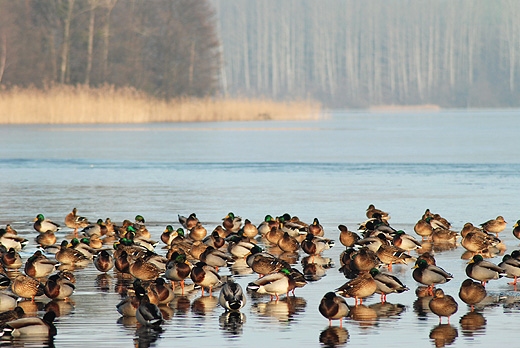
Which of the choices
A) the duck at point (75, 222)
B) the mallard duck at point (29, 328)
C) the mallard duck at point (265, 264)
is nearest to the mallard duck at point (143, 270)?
the mallard duck at point (265, 264)

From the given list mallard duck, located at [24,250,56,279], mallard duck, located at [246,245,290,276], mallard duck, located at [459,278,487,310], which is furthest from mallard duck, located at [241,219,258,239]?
mallard duck, located at [459,278,487,310]

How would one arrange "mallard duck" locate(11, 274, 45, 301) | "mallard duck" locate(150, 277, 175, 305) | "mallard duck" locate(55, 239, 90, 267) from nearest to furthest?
"mallard duck" locate(150, 277, 175, 305) < "mallard duck" locate(11, 274, 45, 301) < "mallard duck" locate(55, 239, 90, 267)

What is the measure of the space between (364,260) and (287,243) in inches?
81.9

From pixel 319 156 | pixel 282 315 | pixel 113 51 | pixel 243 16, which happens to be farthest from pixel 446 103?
pixel 282 315

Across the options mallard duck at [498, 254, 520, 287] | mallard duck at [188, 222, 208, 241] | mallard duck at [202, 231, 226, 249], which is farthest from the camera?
mallard duck at [188, 222, 208, 241]

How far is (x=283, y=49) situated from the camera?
468ft

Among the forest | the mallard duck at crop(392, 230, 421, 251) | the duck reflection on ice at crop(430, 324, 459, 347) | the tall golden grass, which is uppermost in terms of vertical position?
the forest

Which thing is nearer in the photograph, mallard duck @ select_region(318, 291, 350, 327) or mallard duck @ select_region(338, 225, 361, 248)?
mallard duck @ select_region(318, 291, 350, 327)

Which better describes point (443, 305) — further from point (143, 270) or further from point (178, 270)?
point (143, 270)

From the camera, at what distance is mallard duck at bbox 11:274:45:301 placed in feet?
31.0

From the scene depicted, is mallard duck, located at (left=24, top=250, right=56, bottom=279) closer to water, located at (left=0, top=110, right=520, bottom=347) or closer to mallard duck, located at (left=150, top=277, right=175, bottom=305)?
water, located at (left=0, top=110, right=520, bottom=347)

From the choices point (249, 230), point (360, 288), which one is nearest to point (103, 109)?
point (249, 230)

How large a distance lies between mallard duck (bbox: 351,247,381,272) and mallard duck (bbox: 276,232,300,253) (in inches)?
75.3

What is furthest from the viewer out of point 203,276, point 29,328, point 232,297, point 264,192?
point 264,192
